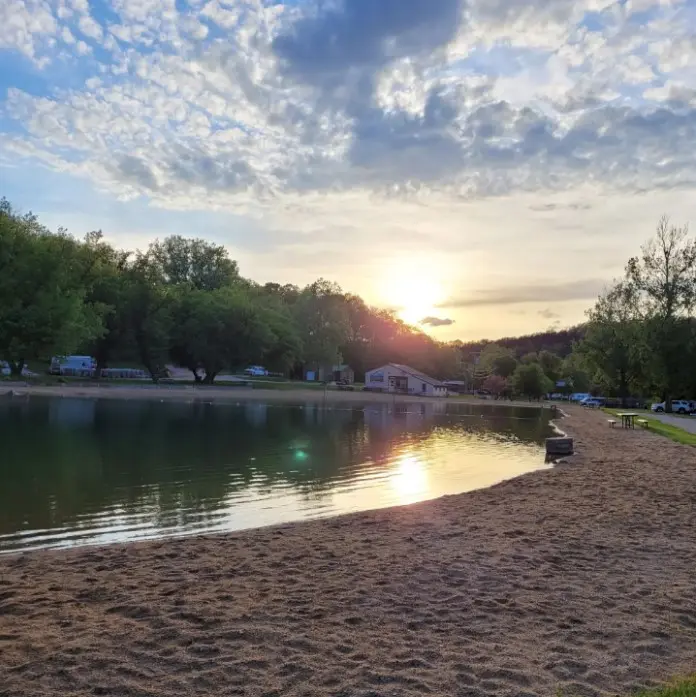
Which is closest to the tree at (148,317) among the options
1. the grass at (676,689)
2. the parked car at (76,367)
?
the parked car at (76,367)

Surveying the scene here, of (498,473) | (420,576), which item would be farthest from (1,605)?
(498,473)

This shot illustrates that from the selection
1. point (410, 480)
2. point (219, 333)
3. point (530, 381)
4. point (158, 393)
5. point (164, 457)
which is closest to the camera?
point (410, 480)

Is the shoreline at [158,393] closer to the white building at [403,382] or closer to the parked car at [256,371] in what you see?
the white building at [403,382]

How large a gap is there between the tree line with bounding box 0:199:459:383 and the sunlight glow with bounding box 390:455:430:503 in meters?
37.4

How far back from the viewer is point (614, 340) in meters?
70.0

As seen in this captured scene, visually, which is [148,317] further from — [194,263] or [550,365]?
[550,365]

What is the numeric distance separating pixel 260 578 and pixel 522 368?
299 ft

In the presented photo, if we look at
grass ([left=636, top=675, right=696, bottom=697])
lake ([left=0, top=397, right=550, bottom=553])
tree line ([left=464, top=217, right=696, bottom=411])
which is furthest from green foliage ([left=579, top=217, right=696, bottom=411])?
grass ([left=636, top=675, right=696, bottom=697])

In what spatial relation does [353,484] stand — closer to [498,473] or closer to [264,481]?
[264,481]

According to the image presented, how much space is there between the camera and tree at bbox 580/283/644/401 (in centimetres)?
6819

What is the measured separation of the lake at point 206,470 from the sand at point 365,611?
2.59 m

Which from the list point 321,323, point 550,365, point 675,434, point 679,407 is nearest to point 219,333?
point 321,323

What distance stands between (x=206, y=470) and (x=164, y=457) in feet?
10.1

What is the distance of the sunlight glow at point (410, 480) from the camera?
53.6 feet
